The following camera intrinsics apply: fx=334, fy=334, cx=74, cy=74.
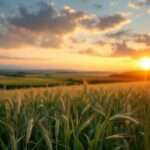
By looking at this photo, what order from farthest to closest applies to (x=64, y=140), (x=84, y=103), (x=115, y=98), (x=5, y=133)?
(x=115, y=98), (x=84, y=103), (x=5, y=133), (x=64, y=140)

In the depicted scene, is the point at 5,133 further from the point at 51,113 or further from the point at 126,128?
the point at 126,128

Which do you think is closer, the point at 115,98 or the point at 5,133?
the point at 5,133

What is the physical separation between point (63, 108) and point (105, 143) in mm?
497

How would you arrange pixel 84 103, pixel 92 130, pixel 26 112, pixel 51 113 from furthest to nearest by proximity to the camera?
pixel 84 103
pixel 51 113
pixel 26 112
pixel 92 130

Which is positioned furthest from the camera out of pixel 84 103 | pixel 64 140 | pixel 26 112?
pixel 84 103

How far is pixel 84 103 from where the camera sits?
4.10 m

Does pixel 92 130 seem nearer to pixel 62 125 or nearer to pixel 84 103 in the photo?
pixel 62 125

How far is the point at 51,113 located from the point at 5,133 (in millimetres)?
694

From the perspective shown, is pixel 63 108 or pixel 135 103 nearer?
A: pixel 63 108

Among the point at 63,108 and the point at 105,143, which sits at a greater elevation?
the point at 63,108

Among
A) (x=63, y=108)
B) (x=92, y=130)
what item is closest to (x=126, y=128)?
(x=92, y=130)

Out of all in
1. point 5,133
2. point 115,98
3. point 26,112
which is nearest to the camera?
point 5,133

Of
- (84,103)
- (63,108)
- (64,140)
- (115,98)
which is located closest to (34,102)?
(84,103)

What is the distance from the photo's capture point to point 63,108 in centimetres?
292
